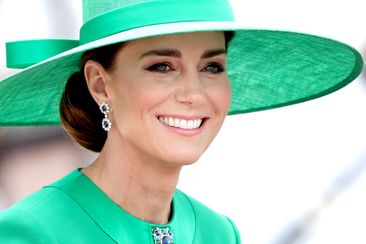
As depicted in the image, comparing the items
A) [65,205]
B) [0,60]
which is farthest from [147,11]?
[0,60]

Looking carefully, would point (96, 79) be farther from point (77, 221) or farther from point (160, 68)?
point (77, 221)

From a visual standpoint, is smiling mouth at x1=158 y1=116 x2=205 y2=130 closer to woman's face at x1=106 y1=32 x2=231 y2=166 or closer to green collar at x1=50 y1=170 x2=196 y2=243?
woman's face at x1=106 y1=32 x2=231 y2=166

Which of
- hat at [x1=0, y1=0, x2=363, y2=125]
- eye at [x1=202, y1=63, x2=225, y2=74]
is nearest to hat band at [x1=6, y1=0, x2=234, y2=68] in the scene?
hat at [x1=0, y1=0, x2=363, y2=125]

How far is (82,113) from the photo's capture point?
224 centimetres

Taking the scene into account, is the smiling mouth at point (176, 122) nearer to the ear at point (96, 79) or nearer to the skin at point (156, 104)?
the skin at point (156, 104)

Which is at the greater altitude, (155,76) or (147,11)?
(147,11)

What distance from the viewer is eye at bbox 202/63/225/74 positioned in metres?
2.09

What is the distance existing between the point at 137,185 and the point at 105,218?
97 mm

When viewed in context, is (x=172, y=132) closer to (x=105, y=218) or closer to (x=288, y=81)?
(x=105, y=218)

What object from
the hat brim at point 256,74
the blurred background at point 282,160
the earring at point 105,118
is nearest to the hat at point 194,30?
the hat brim at point 256,74

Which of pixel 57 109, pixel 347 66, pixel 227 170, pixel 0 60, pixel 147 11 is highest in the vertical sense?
pixel 147 11

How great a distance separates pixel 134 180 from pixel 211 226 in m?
0.32

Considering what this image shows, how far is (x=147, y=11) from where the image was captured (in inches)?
77.0

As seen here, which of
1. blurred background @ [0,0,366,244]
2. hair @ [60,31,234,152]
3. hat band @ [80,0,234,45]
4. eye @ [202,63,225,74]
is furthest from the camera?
blurred background @ [0,0,366,244]
